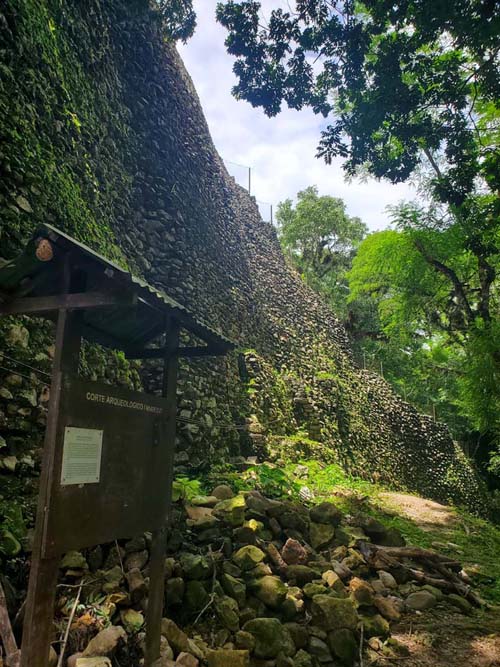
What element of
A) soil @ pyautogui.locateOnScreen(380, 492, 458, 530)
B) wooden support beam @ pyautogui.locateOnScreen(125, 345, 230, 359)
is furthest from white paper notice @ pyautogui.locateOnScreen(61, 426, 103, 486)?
soil @ pyautogui.locateOnScreen(380, 492, 458, 530)

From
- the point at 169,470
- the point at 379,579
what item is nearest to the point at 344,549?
the point at 379,579

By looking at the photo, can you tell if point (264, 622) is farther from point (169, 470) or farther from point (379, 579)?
point (379, 579)

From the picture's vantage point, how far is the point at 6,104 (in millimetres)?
5121

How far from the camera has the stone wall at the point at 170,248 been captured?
516 cm

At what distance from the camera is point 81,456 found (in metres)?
3.01

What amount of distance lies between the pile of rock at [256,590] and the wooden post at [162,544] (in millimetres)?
173

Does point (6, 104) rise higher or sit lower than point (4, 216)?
higher

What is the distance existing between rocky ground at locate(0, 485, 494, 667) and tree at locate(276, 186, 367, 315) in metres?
25.6

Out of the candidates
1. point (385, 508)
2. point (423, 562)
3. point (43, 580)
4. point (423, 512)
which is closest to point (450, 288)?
point (423, 512)

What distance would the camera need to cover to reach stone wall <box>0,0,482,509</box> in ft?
16.9

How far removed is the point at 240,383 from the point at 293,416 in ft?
10.3

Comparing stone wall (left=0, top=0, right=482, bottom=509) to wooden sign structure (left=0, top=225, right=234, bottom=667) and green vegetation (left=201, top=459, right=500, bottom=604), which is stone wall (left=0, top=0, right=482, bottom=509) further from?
wooden sign structure (left=0, top=225, right=234, bottom=667)

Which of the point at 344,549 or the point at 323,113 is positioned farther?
the point at 323,113

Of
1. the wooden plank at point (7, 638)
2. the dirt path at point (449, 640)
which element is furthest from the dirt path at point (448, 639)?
the wooden plank at point (7, 638)
